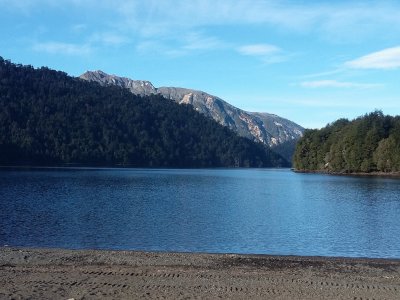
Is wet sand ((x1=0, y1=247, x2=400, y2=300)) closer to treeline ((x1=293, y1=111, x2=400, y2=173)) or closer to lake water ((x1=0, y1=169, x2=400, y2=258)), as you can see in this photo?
lake water ((x1=0, y1=169, x2=400, y2=258))

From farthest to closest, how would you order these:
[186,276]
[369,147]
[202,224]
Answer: [369,147]
[202,224]
[186,276]

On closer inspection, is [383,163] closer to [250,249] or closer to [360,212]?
[360,212]

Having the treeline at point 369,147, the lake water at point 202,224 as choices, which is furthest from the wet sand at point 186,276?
the treeline at point 369,147

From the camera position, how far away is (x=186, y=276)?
22.8 metres

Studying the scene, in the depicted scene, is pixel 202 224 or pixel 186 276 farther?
pixel 202 224

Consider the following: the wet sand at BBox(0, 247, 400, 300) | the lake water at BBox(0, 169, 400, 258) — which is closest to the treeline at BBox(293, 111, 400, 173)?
the lake water at BBox(0, 169, 400, 258)

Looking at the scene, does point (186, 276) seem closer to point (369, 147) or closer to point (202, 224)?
point (202, 224)

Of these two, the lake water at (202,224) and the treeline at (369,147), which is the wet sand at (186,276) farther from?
the treeline at (369,147)

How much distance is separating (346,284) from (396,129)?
152626 millimetres


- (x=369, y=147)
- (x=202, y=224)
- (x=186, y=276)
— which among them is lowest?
(x=202, y=224)

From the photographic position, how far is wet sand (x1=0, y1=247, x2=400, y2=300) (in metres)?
19.3

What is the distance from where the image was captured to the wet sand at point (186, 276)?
1934 cm

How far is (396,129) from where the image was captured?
16338 centimetres

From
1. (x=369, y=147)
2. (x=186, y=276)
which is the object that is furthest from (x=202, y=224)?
(x=369, y=147)
